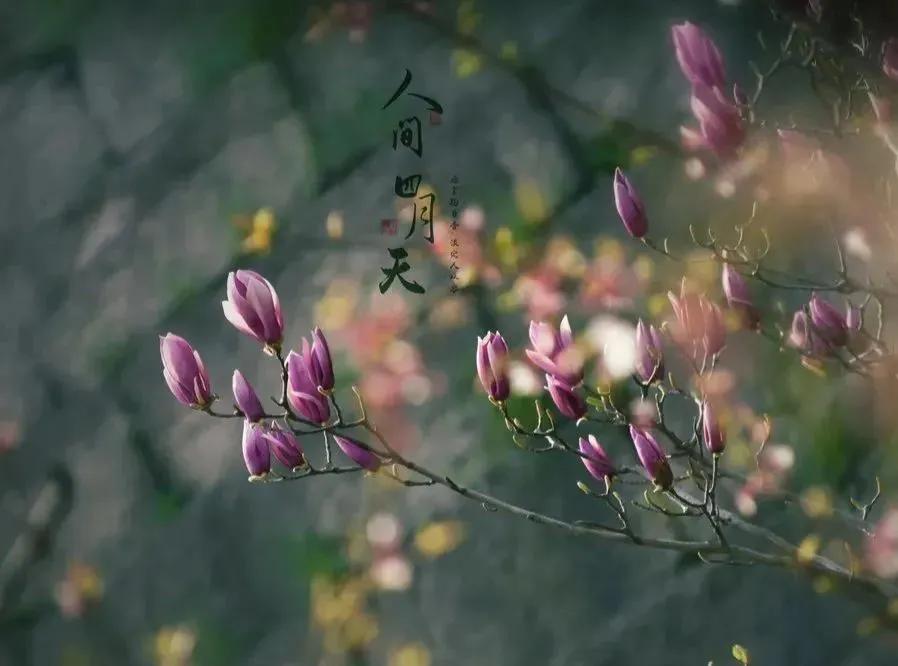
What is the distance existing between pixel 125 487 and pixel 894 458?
0.83 meters

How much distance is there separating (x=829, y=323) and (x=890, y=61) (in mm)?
234

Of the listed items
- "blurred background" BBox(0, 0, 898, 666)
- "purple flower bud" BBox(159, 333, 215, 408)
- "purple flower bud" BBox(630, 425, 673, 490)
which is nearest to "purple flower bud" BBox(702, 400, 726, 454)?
"purple flower bud" BBox(630, 425, 673, 490)

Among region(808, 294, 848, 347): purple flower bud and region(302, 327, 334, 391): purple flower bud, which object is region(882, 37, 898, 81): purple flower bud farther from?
region(302, 327, 334, 391): purple flower bud

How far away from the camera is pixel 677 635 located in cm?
88

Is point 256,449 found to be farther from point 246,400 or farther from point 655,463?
point 655,463

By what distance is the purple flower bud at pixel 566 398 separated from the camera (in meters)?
0.68

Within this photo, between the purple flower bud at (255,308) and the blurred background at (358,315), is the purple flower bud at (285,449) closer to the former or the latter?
the purple flower bud at (255,308)

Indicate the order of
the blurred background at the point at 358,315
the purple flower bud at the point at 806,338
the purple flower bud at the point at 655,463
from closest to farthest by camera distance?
the purple flower bud at the point at 655,463 → the purple flower bud at the point at 806,338 → the blurred background at the point at 358,315

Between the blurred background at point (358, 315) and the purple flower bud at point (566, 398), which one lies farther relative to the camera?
the blurred background at point (358, 315)

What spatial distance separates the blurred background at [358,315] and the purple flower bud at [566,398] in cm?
17

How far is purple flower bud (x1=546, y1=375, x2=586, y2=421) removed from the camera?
679mm

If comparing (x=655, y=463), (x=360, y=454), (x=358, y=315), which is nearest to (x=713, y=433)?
(x=655, y=463)

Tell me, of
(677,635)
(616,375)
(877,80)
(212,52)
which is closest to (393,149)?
(212,52)

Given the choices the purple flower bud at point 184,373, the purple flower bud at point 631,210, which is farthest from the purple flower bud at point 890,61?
the purple flower bud at point 184,373
